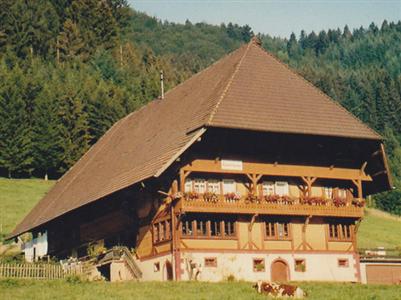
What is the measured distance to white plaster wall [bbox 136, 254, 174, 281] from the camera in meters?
40.7

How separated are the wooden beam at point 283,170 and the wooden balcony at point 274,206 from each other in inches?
54.7

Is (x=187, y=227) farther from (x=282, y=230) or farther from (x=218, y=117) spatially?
(x=218, y=117)

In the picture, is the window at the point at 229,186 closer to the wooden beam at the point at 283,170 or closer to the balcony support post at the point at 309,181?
the wooden beam at the point at 283,170

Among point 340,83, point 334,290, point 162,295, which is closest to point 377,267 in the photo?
point 334,290

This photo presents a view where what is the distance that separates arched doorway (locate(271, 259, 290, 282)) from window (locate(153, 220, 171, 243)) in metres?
5.66

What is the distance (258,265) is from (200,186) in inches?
195

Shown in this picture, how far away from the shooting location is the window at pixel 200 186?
41188mm

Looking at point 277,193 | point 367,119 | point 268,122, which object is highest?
point 367,119

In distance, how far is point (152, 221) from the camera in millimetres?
42344

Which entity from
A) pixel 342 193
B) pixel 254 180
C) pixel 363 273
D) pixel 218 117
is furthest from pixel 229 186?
pixel 363 273

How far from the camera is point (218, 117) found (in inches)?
1559

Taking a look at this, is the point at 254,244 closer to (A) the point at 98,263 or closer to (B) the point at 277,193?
(B) the point at 277,193

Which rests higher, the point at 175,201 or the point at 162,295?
the point at 175,201

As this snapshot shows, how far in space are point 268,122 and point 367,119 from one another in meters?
128
